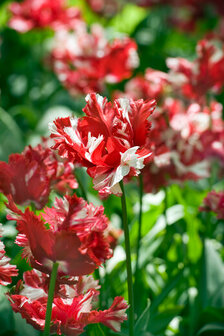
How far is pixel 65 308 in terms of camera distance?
0.53 m

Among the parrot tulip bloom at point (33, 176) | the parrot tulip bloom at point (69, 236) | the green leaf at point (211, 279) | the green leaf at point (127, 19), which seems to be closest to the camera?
the parrot tulip bloom at point (69, 236)

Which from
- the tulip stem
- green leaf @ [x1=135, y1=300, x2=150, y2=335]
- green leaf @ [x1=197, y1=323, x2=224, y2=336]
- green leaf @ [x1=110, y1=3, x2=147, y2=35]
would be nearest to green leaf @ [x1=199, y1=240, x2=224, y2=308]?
green leaf @ [x1=197, y1=323, x2=224, y2=336]

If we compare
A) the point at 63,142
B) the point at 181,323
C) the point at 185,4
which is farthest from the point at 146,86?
the point at 185,4

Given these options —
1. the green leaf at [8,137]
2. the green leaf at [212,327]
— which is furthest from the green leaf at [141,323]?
the green leaf at [8,137]

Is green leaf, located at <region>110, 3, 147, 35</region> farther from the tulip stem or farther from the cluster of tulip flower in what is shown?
the tulip stem

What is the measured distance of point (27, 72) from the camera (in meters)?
2.02

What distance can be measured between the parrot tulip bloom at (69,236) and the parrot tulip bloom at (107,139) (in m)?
0.04

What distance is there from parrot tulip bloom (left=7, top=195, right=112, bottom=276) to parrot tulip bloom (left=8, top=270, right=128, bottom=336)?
4 cm

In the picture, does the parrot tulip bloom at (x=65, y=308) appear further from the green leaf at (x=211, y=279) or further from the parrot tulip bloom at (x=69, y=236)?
the green leaf at (x=211, y=279)

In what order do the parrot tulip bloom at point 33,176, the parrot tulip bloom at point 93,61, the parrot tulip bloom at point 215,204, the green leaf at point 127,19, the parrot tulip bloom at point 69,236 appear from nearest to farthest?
the parrot tulip bloom at point 69,236
the parrot tulip bloom at point 33,176
the parrot tulip bloom at point 215,204
the parrot tulip bloom at point 93,61
the green leaf at point 127,19

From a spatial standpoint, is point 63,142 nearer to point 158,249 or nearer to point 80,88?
point 158,249

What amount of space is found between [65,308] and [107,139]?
0.57 feet

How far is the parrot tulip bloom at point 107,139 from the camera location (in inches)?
20.1

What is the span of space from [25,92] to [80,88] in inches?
20.9
